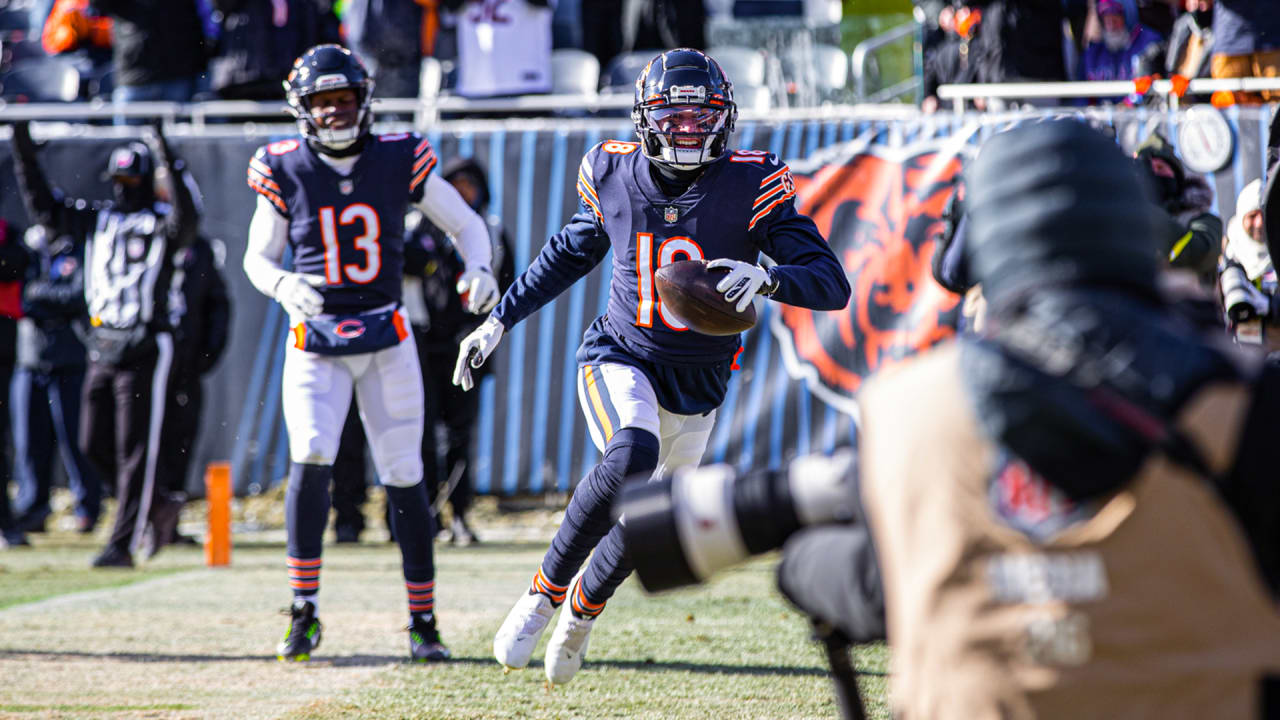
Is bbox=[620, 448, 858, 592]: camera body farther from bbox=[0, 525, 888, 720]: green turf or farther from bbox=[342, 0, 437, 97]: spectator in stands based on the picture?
bbox=[342, 0, 437, 97]: spectator in stands

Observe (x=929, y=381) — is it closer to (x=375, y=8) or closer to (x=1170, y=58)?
(x=1170, y=58)

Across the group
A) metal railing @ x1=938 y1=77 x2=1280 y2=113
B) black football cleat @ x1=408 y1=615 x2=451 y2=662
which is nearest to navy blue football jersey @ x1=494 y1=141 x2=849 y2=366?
black football cleat @ x1=408 y1=615 x2=451 y2=662

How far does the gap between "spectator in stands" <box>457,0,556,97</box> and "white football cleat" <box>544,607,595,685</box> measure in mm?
6271

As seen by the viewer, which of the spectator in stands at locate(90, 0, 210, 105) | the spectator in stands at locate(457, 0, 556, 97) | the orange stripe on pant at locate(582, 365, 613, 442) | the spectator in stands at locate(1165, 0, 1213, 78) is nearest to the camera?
the orange stripe on pant at locate(582, 365, 613, 442)

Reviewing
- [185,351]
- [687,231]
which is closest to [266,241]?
[687,231]

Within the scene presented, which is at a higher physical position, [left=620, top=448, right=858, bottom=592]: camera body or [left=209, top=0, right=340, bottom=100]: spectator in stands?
[left=209, top=0, right=340, bottom=100]: spectator in stands

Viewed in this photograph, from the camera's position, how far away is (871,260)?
29.5 ft

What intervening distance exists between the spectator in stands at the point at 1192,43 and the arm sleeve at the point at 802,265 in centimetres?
521

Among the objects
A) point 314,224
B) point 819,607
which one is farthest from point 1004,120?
point 819,607

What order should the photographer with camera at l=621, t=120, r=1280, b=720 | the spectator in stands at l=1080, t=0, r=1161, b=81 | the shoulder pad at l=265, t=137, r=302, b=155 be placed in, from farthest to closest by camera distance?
1. the spectator in stands at l=1080, t=0, r=1161, b=81
2. the shoulder pad at l=265, t=137, r=302, b=155
3. the photographer with camera at l=621, t=120, r=1280, b=720

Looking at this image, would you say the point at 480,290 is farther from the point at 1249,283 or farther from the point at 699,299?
the point at 1249,283

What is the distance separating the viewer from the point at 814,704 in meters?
4.27

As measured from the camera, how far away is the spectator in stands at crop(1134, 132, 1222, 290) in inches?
193

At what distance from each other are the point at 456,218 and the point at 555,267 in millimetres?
957
